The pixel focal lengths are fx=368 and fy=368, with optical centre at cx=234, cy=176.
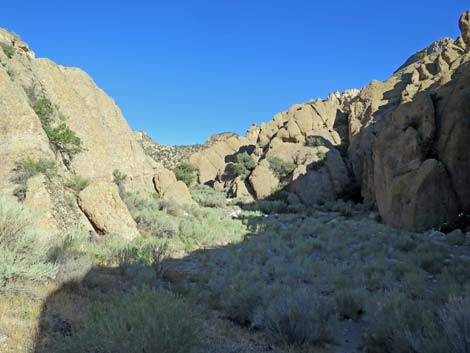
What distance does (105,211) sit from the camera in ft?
37.5

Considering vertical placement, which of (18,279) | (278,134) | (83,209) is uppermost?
(278,134)

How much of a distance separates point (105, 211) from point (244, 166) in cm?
2251

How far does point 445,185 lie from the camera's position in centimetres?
1329

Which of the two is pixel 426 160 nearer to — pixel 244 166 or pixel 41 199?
pixel 41 199

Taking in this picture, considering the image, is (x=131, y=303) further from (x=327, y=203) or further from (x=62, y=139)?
(x=327, y=203)

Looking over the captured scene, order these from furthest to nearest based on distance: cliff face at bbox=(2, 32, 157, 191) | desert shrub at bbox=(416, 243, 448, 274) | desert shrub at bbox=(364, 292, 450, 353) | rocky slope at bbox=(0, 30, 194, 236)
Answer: cliff face at bbox=(2, 32, 157, 191)
rocky slope at bbox=(0, 30, 194, 236)
desert shrub at bbox=(416, 243, 448, 274)
desert shrub at bbox=(364, 292, 450, 353)

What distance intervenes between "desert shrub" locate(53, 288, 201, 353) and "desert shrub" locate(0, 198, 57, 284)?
155cm

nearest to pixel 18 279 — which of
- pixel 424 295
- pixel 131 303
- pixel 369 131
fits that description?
pixel 131 303

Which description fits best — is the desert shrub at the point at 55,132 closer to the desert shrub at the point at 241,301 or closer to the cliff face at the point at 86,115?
the cliff face at the point at 86,115

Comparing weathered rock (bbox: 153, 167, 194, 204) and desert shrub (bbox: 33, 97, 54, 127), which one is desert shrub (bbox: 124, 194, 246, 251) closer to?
weathered rock (bbox: 153, 167, 194, 204)

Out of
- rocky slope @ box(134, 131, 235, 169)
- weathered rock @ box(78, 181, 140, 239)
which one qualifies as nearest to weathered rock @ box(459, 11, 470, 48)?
weathered rock @ box(78, 181, 140, 239)

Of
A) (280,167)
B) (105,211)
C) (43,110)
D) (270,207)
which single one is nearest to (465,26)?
(280,167)

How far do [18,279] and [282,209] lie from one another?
65.4 feet

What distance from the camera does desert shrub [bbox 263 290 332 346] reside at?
4.90 m
